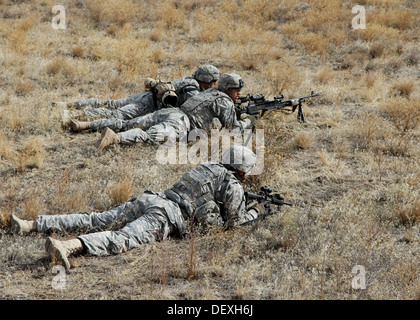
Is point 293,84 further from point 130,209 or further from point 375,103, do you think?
point 130,209

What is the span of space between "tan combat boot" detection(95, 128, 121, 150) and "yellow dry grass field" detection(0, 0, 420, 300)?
0.12m

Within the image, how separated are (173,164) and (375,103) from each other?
4.57 meters

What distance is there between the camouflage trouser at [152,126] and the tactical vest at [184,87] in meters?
0.50

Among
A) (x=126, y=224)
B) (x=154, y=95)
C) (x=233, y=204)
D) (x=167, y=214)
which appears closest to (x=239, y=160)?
(x=233, y=204)

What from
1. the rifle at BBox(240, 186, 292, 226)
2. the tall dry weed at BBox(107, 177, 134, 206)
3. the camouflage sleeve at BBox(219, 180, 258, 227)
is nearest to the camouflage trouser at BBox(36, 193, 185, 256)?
the camouflage sleeve at BBox(219, 180, 258, 227)

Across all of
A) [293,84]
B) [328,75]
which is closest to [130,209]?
[293,84]

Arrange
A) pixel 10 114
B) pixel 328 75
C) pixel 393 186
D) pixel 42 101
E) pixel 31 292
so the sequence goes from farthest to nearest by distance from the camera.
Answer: pixel 328 75
pixel 42 101
pixel 10 114
pixel 393 186
pixel 31 292

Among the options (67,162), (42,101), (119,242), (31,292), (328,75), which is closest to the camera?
(31,292)

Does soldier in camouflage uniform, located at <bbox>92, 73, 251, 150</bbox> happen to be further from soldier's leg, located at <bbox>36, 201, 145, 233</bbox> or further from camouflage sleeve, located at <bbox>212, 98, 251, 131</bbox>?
soldier's leg, located at <bbox>36, 201, 145, 233</bbox>

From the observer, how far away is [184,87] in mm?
7793

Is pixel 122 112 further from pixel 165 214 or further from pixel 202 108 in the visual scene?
pixel 165 214

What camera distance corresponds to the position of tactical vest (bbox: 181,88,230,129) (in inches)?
284

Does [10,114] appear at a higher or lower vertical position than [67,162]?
higher

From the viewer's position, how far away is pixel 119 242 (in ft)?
14.4
